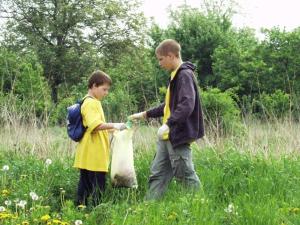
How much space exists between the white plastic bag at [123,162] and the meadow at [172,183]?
15 cm

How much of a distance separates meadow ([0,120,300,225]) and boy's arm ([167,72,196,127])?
69 centimetres

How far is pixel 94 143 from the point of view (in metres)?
4.90

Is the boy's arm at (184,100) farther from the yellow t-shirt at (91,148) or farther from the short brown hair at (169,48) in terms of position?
the yellow t-shirt at (91,148)

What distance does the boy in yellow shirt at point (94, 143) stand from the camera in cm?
482

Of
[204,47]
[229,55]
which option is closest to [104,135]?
[229,55]

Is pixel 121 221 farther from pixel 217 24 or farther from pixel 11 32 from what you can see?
pixel 11 32

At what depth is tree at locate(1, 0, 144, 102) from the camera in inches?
1220

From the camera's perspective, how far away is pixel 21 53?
3047 centimetres

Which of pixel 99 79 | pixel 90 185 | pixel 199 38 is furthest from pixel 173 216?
pixel 199 38

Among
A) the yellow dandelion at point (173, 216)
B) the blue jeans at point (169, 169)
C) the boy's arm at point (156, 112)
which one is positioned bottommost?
the yellow dandelion at point (173, 216)

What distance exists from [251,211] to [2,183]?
105 inches

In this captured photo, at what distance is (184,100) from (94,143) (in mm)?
1009

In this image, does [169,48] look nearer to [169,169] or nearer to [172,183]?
[169,169]

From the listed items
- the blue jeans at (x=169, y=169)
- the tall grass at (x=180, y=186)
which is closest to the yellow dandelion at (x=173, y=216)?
the tall grass at (x=180, y=186)
